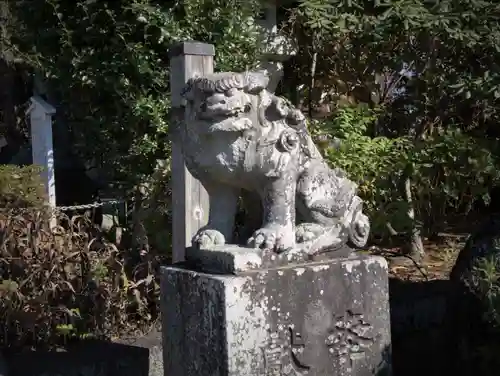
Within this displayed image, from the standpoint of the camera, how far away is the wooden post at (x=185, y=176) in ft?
12.7

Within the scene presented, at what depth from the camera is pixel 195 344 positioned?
285cm

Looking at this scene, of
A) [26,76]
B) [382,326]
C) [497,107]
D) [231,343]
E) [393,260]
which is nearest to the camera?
[231,343]

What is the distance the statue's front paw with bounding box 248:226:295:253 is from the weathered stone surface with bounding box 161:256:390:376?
0.34 ft

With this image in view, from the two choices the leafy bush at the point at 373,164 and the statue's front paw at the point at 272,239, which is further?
the leafy bush at the point at 373,164

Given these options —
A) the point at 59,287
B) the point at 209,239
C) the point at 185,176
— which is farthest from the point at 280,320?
the point at 59,287

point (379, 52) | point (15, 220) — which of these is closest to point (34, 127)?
point (15, 220)

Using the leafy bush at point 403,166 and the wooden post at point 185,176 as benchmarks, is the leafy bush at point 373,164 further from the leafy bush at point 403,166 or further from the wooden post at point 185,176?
the wooden post at point 185,176

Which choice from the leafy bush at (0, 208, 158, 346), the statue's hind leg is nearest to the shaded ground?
the statue's hind leg

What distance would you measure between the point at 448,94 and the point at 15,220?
3.59 meters

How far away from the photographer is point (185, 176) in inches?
159

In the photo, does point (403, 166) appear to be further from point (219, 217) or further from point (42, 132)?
point (42, 132)

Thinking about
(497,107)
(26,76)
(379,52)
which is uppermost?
(26,76)

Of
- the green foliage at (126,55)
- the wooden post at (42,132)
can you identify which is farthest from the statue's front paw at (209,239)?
the wooden post at (42,132)

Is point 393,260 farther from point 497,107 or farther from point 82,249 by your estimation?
point 82,249
